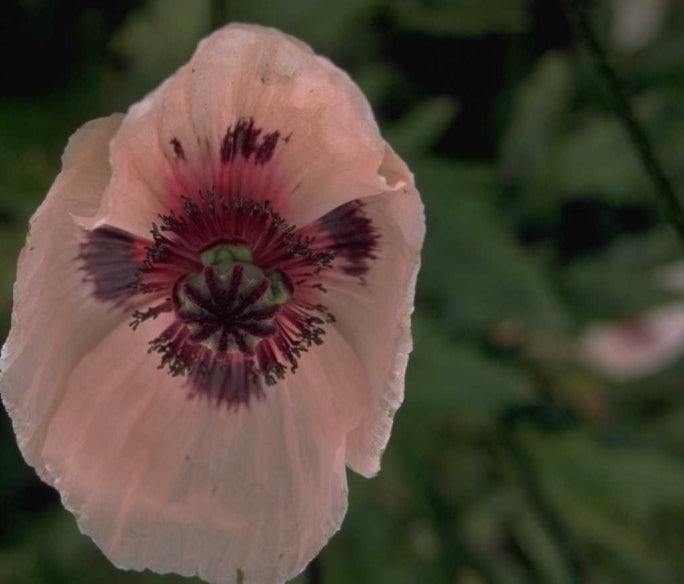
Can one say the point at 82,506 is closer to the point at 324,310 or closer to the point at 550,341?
the point at 324,310

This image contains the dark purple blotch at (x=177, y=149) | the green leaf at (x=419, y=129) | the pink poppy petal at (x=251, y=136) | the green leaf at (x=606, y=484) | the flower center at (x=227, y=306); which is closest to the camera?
the pink poppy petal at (x=251, y=136)

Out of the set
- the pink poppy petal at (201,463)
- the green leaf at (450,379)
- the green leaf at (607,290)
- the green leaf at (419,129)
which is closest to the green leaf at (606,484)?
the green leaf at (607,290)

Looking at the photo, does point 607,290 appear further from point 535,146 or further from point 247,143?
point 247,143

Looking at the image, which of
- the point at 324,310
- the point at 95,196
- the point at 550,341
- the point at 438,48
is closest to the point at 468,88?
the point at 438,48

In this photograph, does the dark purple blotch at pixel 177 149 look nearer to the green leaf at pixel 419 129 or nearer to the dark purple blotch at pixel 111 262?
the dark purple blotch at pixel 111 262

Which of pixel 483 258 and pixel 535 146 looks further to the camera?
pixel 535 146

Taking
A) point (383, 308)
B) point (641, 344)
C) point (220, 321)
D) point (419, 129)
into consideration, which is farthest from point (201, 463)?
point (641, 344)

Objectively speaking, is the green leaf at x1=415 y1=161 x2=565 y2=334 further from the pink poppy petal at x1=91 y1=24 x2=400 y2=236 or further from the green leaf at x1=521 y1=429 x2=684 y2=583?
the pink poppy petal at x1=91 y1=24 x2=400 y2=236
